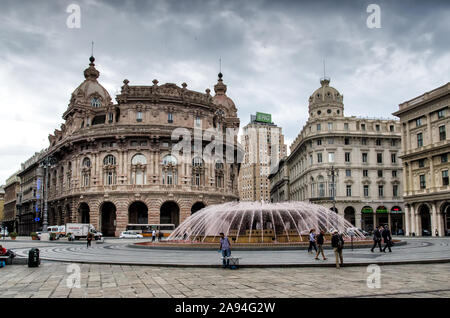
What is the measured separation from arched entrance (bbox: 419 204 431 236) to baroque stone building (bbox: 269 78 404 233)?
9.33 metres

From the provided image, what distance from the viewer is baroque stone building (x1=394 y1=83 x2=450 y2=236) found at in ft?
153

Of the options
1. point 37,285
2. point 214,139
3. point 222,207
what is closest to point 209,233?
point 222,207

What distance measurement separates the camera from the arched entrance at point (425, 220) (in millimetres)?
51331

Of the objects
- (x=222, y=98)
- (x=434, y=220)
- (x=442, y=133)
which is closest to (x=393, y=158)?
(x=442, y=133)

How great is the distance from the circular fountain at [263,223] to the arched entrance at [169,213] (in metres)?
29.1

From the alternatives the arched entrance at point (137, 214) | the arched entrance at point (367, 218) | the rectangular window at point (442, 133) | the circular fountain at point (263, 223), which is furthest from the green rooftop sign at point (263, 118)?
the circular fountain at point (263, 223)

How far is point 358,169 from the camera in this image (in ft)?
211

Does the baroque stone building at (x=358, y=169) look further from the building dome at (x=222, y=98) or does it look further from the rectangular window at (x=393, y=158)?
the building dome at (x=222, y=98)

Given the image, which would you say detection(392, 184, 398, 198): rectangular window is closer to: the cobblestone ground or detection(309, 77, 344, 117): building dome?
detection(309, 77, 344, 117): building dome

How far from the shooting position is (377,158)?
65.2 metres

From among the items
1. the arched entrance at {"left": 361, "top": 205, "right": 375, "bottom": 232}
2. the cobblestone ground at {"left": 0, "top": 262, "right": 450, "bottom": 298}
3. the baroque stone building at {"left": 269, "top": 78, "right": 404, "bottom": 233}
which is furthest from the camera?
the baroque stone building at {"left": 269, "top": 78, "right": 404, "bottom": 233}

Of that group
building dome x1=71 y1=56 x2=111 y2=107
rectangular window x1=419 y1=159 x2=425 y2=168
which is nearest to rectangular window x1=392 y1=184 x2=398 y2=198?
rectangular window x1=419 y1=159 x2=425 y2=168

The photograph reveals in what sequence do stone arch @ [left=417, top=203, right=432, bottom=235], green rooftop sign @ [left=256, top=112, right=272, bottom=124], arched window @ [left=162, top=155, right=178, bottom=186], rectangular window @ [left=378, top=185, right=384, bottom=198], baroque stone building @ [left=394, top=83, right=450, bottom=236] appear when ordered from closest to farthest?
baroque stone building @ [left=394, top=83, right=450, bottom=236]
stone arch @ [left=417, top=203, right=432, bottom=235]
arched window @ [left=162, top=155, right=178, bottom=186]
rectangular window @ [left=378, top=185, right=384, bottom=198]
green rooftop sign @ [left=256, top=112, right=272, bottom=124]

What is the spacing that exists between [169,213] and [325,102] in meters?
34.4
